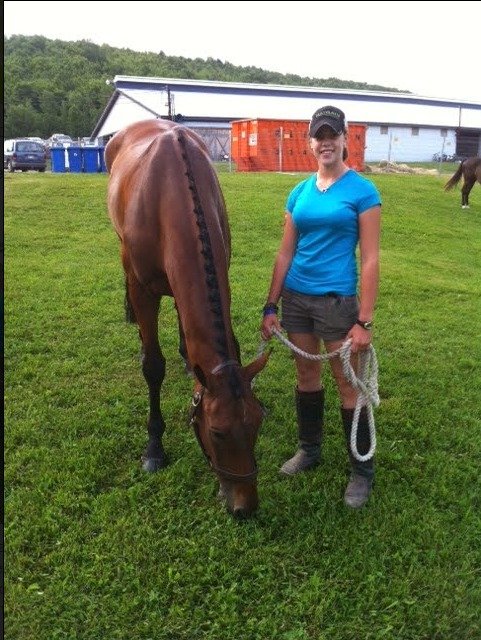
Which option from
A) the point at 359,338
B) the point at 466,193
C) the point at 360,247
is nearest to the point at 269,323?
the point at 359,338

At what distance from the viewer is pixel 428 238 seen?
1142cm

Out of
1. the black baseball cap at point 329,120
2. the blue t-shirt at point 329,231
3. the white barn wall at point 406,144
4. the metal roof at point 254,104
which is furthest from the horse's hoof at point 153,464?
the white barn wall at point 406,144

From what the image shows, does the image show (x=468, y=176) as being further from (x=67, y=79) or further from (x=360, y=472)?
(x=67, y=79)

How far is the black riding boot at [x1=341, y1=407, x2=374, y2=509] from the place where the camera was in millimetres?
3221

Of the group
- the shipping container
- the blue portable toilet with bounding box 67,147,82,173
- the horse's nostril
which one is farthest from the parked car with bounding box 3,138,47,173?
the horse's nostril

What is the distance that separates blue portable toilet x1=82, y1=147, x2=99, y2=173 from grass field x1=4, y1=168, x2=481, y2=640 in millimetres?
18539

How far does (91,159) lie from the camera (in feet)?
76.2

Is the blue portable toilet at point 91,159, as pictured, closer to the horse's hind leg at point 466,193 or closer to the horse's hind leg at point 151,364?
the horse's hind leg at point 466,193

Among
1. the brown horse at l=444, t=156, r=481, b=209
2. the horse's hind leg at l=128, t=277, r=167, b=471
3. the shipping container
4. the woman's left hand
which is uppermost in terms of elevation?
the shipping container

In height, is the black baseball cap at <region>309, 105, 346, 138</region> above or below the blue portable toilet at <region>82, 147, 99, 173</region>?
below

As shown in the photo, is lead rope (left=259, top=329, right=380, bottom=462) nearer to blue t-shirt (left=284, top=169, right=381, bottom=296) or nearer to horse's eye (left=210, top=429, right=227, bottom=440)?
blue t-shirt (left=284, top=169, right=381, bottom=296)

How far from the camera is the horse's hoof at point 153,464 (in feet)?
11.5

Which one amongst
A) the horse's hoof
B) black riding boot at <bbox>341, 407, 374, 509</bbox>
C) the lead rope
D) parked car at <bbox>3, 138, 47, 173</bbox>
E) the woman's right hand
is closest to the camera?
the lead rope

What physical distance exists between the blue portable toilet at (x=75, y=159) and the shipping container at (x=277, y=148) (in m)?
6.86
